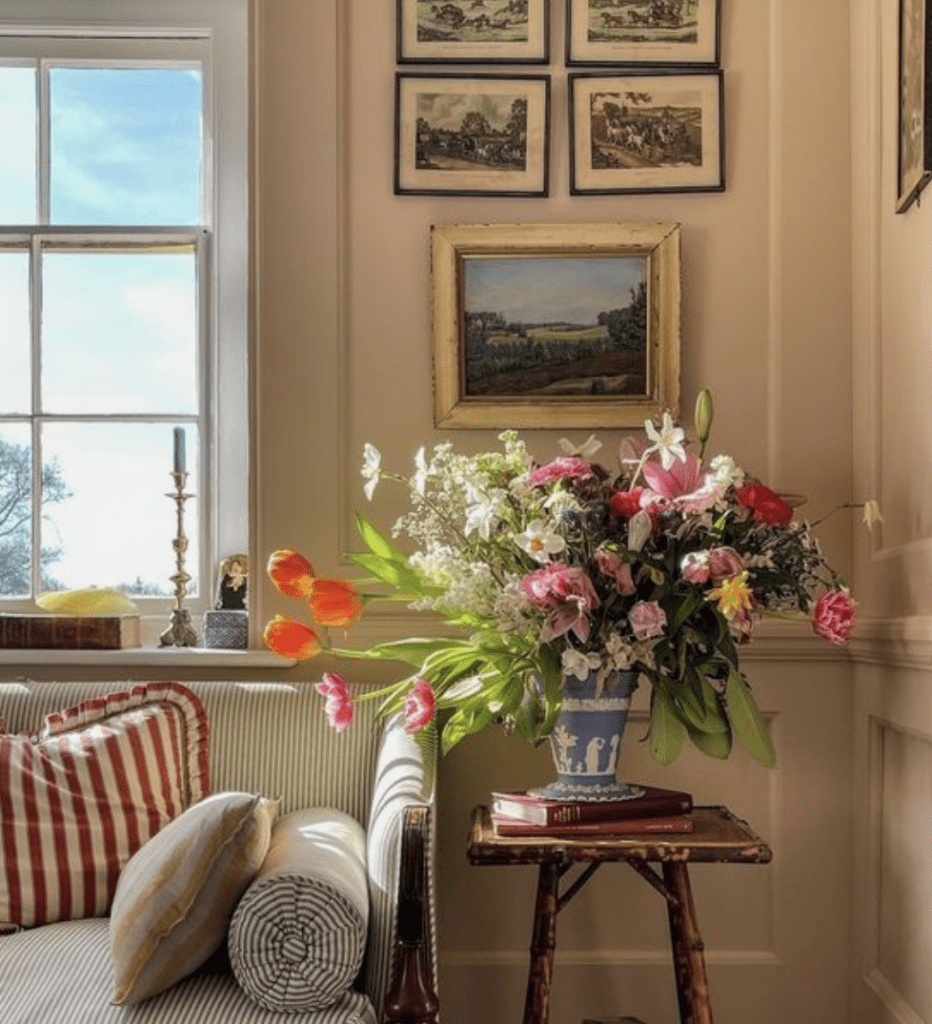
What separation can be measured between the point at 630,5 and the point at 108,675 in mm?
1735

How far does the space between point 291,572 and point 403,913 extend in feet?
2.49

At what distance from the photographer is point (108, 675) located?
3.16 m

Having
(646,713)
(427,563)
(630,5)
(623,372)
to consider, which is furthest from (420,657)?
(630,5)

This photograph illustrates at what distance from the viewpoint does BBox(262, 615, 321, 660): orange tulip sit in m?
2.64

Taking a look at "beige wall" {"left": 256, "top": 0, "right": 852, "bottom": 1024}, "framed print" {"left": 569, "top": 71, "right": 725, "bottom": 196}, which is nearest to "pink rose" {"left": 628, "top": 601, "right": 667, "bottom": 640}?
"beige wall" {"left": 256, "top": 0, "right": 852, "bottom": 1024}

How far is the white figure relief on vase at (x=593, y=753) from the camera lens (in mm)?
2551

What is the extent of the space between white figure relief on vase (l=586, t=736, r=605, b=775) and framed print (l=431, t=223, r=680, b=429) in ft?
2.62

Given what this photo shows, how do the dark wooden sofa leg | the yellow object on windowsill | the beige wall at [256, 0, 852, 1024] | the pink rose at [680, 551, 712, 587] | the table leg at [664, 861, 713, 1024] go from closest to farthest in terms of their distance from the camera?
the dark wooden sofa leg < the pink rose at [680, 551, 712, 587] < the table leg at [664, 861, 713, 1024] < the beige wall at [256, 0, 852, 1024] < the yellow object on windowsill

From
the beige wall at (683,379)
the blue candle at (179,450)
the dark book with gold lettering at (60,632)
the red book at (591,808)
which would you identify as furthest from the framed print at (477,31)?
the red book at (591,808)

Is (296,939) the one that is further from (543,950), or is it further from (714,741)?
(714,741)

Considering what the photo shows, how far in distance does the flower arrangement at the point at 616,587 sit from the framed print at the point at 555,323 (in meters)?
0.47

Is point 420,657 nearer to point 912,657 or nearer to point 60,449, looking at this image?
point 912,657

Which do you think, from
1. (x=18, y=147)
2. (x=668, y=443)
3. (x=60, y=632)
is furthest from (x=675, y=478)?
(x=18, y=147)

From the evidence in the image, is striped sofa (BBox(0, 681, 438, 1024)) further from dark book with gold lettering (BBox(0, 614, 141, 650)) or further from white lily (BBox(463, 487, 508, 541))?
white lily (BBox(463, 487, 508, 541))
